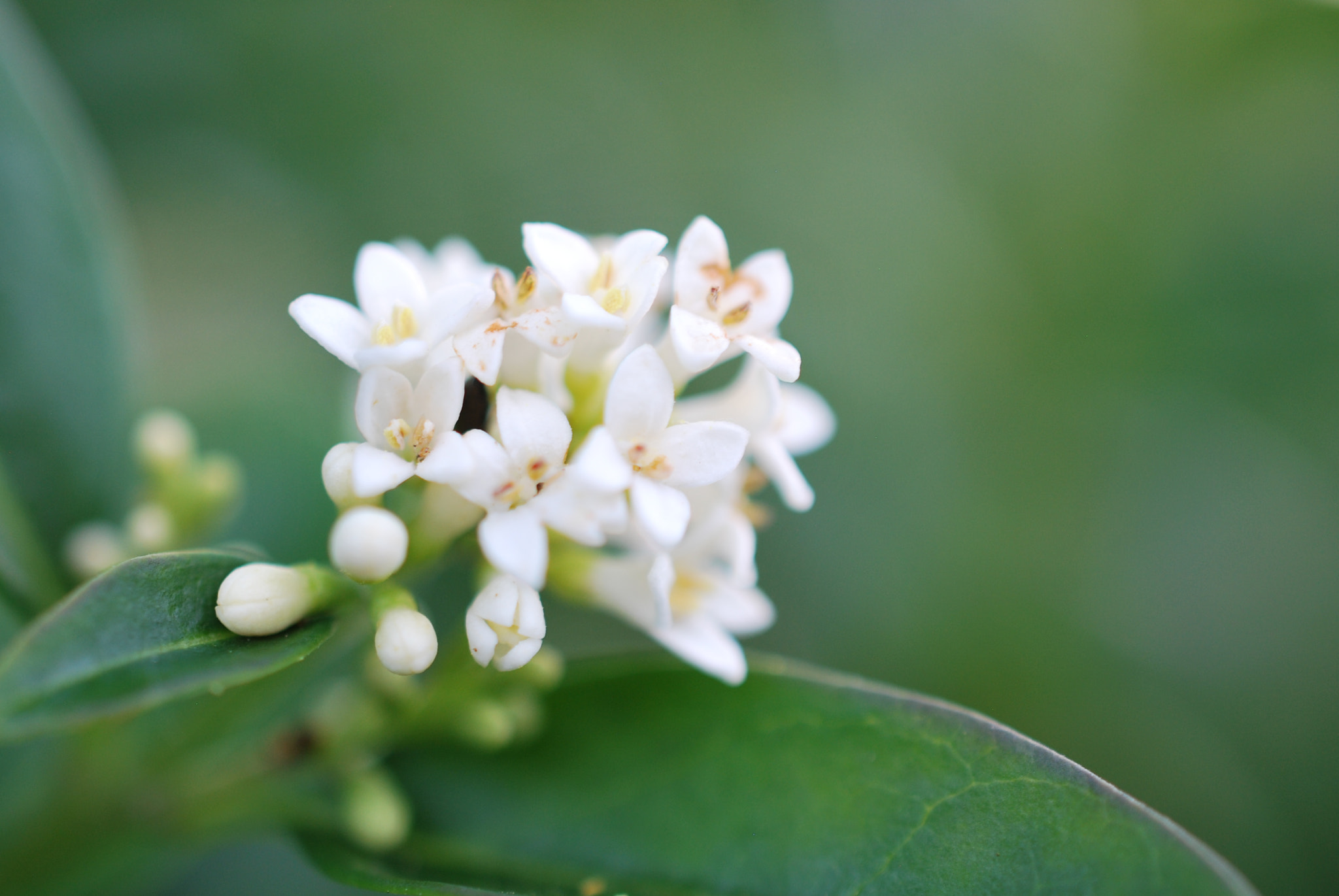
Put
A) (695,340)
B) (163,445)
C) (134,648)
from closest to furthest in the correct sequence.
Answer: (134,648) → (695,340) → (163,445)

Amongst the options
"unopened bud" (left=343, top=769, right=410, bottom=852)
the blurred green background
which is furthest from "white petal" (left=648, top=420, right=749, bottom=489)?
the blurred green background

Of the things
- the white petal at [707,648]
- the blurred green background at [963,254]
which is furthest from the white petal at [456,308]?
the blurred green background at [963,254]

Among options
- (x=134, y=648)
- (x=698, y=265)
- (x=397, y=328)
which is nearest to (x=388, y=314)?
(x=397, y=328)

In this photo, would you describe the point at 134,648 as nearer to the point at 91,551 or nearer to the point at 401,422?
the point at 401,422

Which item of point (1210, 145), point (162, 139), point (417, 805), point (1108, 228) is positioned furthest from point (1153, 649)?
point (162, 139)

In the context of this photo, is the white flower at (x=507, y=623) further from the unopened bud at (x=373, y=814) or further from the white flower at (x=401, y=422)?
→ the unopened bud at (x=373, y=814)

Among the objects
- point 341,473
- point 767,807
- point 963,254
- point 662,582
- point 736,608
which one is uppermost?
point 341,473
